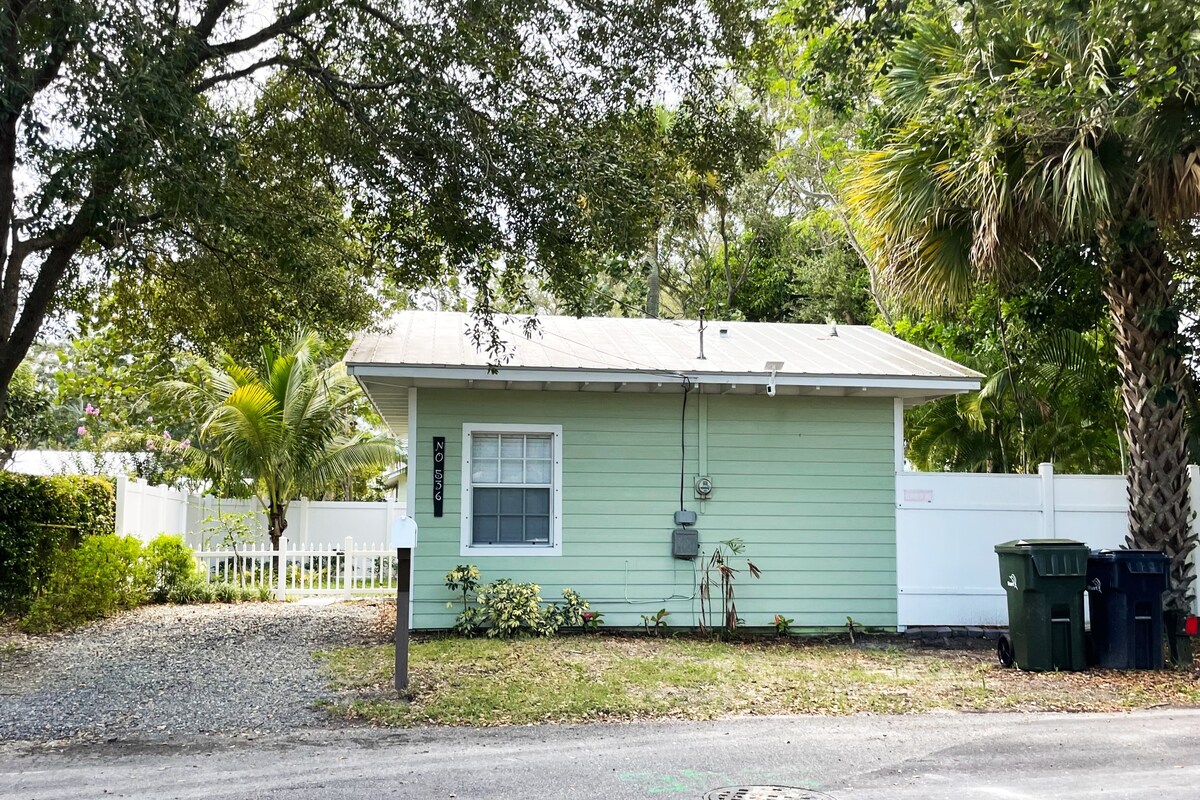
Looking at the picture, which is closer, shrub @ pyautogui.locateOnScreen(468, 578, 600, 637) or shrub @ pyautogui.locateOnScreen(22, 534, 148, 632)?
shrub @ pyautogui.locateOnScreen(468, 578, 600, 637)

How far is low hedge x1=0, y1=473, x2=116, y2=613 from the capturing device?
11.4 metres

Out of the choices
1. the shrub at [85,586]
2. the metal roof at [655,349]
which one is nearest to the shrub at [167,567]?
the shrub at [85,586]

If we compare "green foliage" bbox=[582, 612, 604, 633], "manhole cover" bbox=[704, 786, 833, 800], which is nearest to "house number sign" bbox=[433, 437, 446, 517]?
"green foliage" bbox=[582, 612, 604, 633]

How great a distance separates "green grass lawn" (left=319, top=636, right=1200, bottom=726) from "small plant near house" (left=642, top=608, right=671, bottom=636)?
0.68m

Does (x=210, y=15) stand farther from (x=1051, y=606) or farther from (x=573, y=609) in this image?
(x=1051, y=606)

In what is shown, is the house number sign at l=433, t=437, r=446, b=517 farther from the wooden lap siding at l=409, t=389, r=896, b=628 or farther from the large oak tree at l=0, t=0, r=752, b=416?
A: the large oak tree at l=0, t=0, r=752, b=416

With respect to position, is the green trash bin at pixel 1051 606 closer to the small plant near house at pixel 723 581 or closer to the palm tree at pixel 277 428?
the small plant near house at pixel 723 581

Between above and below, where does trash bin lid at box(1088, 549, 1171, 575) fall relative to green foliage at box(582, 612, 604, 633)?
above

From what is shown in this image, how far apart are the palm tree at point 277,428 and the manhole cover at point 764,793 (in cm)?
1330

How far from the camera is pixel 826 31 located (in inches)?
381

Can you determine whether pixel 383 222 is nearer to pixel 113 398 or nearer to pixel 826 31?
pixel 826 31

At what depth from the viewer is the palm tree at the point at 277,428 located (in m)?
17.8

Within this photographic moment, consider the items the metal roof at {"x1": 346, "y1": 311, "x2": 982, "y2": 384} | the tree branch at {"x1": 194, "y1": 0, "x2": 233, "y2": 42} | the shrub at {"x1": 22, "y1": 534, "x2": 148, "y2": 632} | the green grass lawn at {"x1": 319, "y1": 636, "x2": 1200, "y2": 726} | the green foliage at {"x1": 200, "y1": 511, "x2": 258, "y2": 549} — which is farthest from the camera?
the green foliage at {"x1": 200, "y1": 511, "x2": 258, "y2": 549}

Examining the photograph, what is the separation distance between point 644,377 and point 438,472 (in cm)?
239
